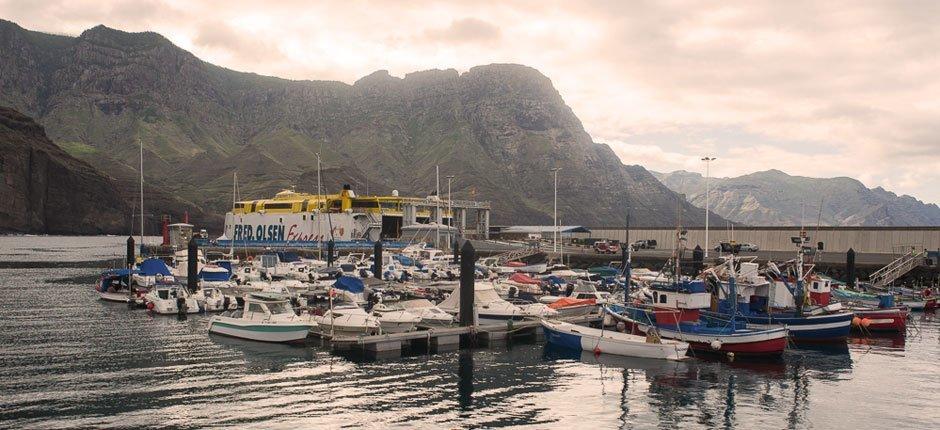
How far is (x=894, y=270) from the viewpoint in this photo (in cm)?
7994

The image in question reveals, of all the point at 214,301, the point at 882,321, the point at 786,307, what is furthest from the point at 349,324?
the point at 882,321

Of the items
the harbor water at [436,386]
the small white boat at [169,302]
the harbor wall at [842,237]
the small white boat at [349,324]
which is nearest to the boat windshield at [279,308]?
the small white boat at [349,324]

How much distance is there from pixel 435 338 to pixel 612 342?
11.2 meters

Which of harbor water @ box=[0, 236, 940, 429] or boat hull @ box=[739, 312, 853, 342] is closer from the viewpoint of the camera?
harbor water @ box=[0, 236, 940, 429]

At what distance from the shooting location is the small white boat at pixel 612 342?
4097 cm

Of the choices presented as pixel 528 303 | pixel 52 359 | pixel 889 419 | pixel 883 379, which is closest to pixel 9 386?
pixel 52 359

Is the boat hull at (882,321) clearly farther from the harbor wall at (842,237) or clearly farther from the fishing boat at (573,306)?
the harbor wall at (842,237)

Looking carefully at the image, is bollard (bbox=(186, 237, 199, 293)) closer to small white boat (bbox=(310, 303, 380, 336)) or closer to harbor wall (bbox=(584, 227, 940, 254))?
small white boat (bbox=(310, 303, 380, 336))

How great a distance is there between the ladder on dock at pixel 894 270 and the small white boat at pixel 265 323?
63063 mm

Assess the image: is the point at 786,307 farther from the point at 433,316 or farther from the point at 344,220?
the point at 344,220

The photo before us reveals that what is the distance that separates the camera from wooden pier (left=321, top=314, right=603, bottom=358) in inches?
1671

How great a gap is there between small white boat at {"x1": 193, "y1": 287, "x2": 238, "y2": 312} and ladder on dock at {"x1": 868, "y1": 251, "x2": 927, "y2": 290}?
66.6 meters

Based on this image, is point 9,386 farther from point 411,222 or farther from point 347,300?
point 411,222

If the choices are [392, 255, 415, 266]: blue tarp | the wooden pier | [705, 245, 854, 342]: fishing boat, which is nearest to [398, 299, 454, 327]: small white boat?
the wooden pier
